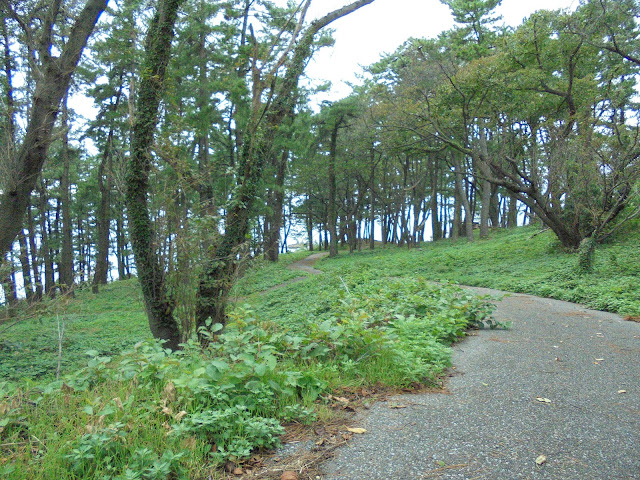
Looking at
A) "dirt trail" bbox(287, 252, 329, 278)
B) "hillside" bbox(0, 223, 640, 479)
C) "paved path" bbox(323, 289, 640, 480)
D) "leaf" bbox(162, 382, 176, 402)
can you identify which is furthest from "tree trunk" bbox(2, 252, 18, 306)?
"dirt trail" bbox(287, 252, 329, 278)

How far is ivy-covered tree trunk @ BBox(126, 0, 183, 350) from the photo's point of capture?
6023mm

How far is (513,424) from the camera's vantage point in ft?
9.37

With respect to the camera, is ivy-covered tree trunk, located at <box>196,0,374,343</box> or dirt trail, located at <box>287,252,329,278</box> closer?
ivy-covered tree trunk, located at <box>196,0,374,343</box>

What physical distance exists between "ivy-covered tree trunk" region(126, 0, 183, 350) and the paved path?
3856 mm

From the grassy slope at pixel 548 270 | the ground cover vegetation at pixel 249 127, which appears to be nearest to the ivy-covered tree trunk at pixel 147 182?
the ground cover vegetation at pixel 249 127

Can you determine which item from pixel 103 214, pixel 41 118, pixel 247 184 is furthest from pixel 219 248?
pixel 103 214

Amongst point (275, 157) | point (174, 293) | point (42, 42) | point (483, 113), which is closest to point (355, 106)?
point (275, 157)

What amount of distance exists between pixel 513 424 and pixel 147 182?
17.5 feet

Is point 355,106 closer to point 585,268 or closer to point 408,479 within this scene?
point 585,268

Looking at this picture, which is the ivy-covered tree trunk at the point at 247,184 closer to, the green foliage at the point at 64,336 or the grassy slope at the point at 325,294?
the grassy slope at the point at 325,294

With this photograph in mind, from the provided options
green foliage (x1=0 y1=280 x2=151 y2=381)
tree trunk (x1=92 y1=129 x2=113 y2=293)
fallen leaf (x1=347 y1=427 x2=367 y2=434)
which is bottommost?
green foliage (x1=0 y1=280 x2=151 y2=381)

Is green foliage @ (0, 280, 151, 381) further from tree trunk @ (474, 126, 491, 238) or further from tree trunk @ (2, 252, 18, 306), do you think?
tree trunk @ (474, 126, 491, 238)

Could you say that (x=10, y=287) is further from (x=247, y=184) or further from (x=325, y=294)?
(x=325, y=294)

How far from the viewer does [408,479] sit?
7.39 ft
